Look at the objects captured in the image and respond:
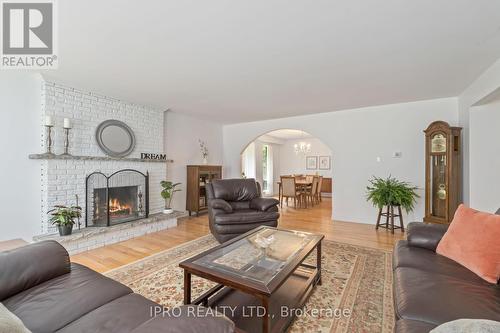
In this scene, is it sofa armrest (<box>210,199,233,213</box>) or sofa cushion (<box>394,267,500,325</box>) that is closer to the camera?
sofa cushion (<box>394,267,500,325</box>)

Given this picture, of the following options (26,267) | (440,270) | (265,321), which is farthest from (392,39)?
(26,267)

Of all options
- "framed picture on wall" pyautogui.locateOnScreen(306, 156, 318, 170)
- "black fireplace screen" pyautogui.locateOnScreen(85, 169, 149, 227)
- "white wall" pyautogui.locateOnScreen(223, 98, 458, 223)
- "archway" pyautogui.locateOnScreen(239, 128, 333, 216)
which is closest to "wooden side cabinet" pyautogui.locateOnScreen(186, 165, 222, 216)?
"black fireplace screen" pyautogui.locateOnScreen(85, 169, 149, 227)

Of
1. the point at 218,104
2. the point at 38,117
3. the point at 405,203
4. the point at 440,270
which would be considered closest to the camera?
the point at 440,270

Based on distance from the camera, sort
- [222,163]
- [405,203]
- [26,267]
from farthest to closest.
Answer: [222,163], [405,203], [26,267]

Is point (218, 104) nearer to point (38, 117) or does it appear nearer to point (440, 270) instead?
point (38, 117)

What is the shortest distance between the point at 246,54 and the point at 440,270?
2385mm

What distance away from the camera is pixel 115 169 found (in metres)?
3.79

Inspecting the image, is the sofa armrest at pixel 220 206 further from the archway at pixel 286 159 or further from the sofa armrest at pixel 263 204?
the archway at pixel 286 159

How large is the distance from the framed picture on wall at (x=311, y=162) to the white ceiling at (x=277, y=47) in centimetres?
532

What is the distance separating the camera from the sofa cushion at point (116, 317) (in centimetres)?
97

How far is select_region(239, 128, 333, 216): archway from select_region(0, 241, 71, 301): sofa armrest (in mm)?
6974

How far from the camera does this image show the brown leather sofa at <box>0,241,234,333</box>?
842mm

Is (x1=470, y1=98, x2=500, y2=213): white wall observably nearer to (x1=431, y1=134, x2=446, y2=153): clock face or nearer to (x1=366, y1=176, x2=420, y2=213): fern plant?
(x1=431, y1=134, x2=446, y2=153): clock face

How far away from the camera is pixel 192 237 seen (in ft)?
11.8
